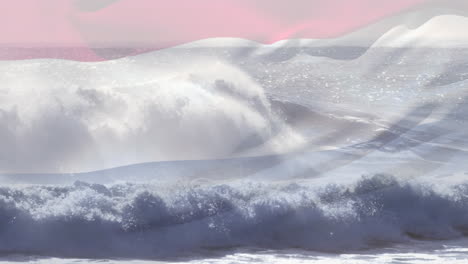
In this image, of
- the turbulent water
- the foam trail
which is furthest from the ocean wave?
the foam trail

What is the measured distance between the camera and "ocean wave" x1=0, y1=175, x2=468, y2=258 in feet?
9.52

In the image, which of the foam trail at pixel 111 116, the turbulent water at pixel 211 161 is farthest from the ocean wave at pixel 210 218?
the foam trail at pixel 111 116

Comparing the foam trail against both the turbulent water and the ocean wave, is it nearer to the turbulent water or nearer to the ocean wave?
the turbulent water

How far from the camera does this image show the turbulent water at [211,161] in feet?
9.74

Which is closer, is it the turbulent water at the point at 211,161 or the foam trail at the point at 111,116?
the turbulent water at the point at 211,161

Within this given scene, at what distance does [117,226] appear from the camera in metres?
3.00

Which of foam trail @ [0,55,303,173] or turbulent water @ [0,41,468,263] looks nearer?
turbulent water @ [0,41,468,263]

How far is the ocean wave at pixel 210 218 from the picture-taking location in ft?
9.52

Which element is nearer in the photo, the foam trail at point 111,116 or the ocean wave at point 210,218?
the ocean wave at point 210,218

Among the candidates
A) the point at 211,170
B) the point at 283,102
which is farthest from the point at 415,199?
the point at 211,170

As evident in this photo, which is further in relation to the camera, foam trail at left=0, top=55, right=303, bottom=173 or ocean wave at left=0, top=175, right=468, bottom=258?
foam trail at left=0, top=55, right=303, bottom=173

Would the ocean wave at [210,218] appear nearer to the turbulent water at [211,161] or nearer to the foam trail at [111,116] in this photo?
the turbulent water at [211,161]

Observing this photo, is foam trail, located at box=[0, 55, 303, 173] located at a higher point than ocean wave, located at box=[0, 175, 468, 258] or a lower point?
higher

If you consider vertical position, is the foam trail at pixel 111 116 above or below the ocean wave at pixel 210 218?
above
